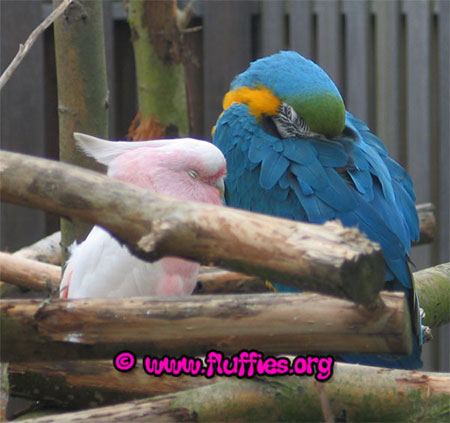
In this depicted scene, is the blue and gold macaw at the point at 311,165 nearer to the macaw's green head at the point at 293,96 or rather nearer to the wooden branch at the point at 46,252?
the macaw's green head at the point at 293,96

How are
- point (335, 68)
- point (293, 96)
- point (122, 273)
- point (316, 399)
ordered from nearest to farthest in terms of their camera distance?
point (316, 399) < point (122, 273) < point (293, 96) < point (335, 68)

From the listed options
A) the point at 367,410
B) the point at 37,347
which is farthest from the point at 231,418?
the point at 37,347

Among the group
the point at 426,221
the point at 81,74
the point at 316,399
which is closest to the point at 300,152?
the point at 81,74

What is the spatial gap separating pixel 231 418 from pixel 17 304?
42 cm

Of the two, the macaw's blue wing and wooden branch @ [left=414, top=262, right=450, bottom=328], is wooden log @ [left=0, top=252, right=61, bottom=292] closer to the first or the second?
the macaw's blue wing

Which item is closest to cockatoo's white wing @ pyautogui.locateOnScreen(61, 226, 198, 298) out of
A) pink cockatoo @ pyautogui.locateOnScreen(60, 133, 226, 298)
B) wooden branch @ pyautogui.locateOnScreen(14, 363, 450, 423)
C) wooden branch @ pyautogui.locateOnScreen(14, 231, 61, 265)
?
pink cockatoo @ pyautogui.locateOnScreen(60, 133, 226, 298)

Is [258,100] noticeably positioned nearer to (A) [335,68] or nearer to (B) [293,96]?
(B) [293,96]

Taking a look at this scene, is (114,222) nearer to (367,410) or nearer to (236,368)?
(236,368)

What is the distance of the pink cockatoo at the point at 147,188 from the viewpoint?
1.58m

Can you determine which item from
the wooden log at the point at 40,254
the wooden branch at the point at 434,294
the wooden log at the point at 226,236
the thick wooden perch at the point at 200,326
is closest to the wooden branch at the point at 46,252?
the wooden log at the point at 40,254

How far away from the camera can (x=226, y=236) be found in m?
0.85

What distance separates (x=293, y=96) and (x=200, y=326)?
986mm

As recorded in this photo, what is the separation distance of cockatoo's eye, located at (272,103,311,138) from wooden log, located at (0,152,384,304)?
0.99 m

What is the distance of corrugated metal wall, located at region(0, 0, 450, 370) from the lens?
3045 millimetres
